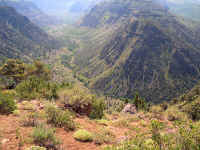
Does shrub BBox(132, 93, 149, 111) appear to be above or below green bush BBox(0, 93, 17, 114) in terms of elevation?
below

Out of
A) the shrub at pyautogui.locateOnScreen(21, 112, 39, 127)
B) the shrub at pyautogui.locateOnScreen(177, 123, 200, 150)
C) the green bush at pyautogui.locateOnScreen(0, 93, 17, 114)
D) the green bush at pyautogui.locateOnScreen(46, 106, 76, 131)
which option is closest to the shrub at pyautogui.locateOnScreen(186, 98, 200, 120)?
the shrub at pyautogui.locateOnScreen(177, 123, 200, 150)

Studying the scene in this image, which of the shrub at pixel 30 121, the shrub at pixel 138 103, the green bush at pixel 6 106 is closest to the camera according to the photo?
the shrub at pixel 30 121

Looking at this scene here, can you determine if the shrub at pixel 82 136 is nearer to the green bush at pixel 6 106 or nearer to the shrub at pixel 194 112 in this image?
the green bush at pixel 6 106

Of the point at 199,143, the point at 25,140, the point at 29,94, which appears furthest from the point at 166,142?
the point at 29,94

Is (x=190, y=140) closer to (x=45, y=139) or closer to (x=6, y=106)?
(x=45, y=139)

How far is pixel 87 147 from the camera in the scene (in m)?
14.7

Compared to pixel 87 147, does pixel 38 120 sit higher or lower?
higher

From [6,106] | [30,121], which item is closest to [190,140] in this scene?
[30,121]

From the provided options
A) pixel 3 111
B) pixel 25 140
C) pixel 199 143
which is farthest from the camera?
pixel 3 111

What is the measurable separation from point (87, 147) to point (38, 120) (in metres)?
5.75

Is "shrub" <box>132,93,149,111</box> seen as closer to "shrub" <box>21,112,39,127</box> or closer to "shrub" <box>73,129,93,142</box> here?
"shrub" <box>73,129,93,142</box>

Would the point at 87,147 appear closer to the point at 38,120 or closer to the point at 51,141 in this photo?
the point at 51,141

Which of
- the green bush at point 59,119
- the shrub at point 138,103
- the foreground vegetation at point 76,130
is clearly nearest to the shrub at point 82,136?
the foreground vegetation at point 76,130

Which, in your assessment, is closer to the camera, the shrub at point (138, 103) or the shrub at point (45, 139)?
the shrub at point (45, 139)
